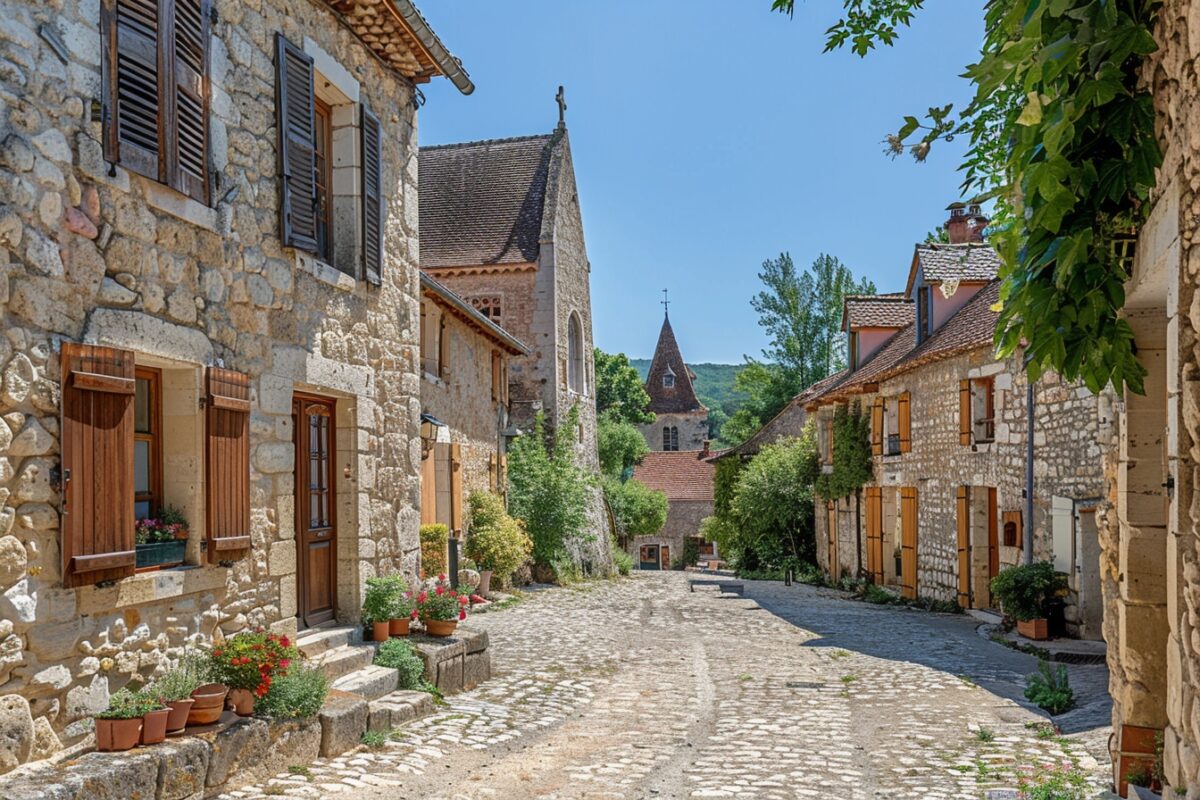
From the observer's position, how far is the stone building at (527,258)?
2044cm

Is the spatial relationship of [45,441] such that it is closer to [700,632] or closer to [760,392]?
[700,632]

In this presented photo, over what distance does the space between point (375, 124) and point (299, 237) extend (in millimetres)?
1692

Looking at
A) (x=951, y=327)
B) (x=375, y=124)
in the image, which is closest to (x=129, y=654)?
(x=375, y=124)

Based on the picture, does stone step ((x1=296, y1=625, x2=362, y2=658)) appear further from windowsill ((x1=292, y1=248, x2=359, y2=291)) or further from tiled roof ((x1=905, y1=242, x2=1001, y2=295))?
tiled roof ((x1=905, y1=242, x2=1001, y2=295))

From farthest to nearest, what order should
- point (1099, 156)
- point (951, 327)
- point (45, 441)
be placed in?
point (951, 327) < point (45, 441) < point (1099, 156)

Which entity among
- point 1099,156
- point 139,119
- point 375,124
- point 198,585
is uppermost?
point 375,124

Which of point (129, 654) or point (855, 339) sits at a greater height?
point (855, 339)

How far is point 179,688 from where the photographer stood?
4957 millimetres

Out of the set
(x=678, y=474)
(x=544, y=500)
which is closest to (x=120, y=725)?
(x=544, y=500)

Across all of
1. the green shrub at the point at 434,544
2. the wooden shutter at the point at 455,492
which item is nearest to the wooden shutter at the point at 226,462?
the green shrub at the point at 434,544

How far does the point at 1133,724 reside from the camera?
443 cm

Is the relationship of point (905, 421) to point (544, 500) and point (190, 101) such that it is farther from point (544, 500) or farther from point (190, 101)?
point (190, 101)

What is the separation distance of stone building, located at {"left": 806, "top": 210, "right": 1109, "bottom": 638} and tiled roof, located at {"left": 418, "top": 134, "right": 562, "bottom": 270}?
284 inches

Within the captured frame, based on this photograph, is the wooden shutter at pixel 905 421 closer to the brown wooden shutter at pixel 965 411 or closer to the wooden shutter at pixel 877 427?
the wooden shutter at pixel 877 427
